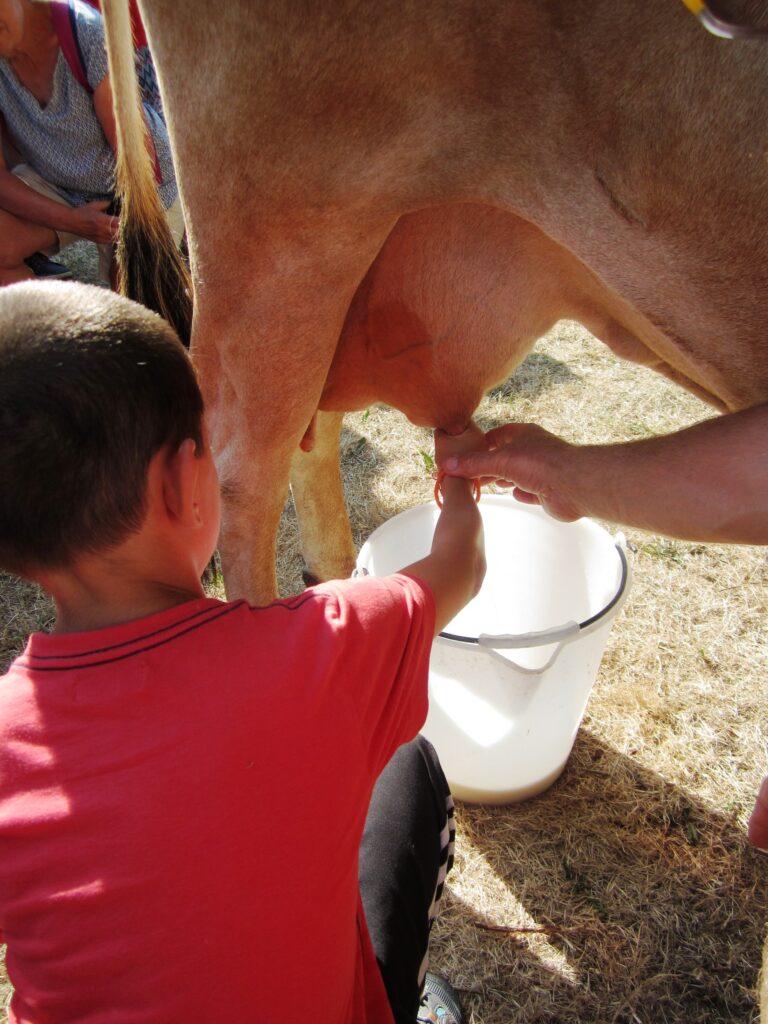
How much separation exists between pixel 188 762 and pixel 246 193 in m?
0.73

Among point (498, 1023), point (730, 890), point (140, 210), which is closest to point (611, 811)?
point (730, 890)

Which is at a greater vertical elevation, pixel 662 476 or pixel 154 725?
pixel 662 476

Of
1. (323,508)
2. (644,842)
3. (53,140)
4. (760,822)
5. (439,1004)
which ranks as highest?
(53,140)

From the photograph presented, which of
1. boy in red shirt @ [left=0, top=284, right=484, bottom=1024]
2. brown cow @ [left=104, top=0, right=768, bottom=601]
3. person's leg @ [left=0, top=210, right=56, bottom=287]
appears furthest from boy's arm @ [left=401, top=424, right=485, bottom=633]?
person's leg @ [left=0, top=210, right=56, bottom=287]

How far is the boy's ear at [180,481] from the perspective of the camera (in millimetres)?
723

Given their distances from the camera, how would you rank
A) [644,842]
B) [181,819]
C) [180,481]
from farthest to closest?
[644,842], [180,481], [181,819]

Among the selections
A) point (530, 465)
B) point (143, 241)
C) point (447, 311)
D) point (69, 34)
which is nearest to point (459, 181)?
point (447, 311)

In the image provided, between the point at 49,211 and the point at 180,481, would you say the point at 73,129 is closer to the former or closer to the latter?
the point at 49,211

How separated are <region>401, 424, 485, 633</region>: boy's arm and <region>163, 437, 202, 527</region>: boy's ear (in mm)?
288

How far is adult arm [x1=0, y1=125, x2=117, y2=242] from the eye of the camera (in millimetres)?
2506

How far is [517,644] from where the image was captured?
3.95 ft

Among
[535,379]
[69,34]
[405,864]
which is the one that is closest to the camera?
[405,864]

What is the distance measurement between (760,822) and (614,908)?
0.29 m

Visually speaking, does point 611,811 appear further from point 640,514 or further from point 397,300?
point 397,300
